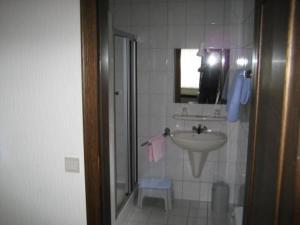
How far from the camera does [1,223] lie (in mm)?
1740

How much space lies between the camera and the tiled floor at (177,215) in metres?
2.90

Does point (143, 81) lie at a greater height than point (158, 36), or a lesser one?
lesser

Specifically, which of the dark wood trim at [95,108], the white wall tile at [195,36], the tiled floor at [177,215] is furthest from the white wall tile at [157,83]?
the dark wood trim at [95,108]

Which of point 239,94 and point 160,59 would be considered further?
point 160,59

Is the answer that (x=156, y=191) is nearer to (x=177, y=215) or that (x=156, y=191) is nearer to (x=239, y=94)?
(x=177, y=215)

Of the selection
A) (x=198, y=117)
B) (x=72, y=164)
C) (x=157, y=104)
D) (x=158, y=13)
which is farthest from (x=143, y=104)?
(x=72, y=164)

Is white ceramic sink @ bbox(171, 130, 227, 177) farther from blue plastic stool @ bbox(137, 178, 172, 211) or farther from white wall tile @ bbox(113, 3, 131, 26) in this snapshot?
white wall tile @ bbox(113, 3, 131, 26)

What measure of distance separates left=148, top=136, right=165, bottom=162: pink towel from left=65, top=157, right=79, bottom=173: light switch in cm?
160

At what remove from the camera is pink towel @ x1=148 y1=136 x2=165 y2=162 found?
3.10 metres

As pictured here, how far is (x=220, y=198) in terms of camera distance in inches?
119

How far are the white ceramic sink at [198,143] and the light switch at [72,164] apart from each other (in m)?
1.58

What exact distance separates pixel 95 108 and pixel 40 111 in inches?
13.6

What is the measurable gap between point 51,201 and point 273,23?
59.3 inches

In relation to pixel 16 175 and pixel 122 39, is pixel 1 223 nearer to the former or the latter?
pixel 16 175
